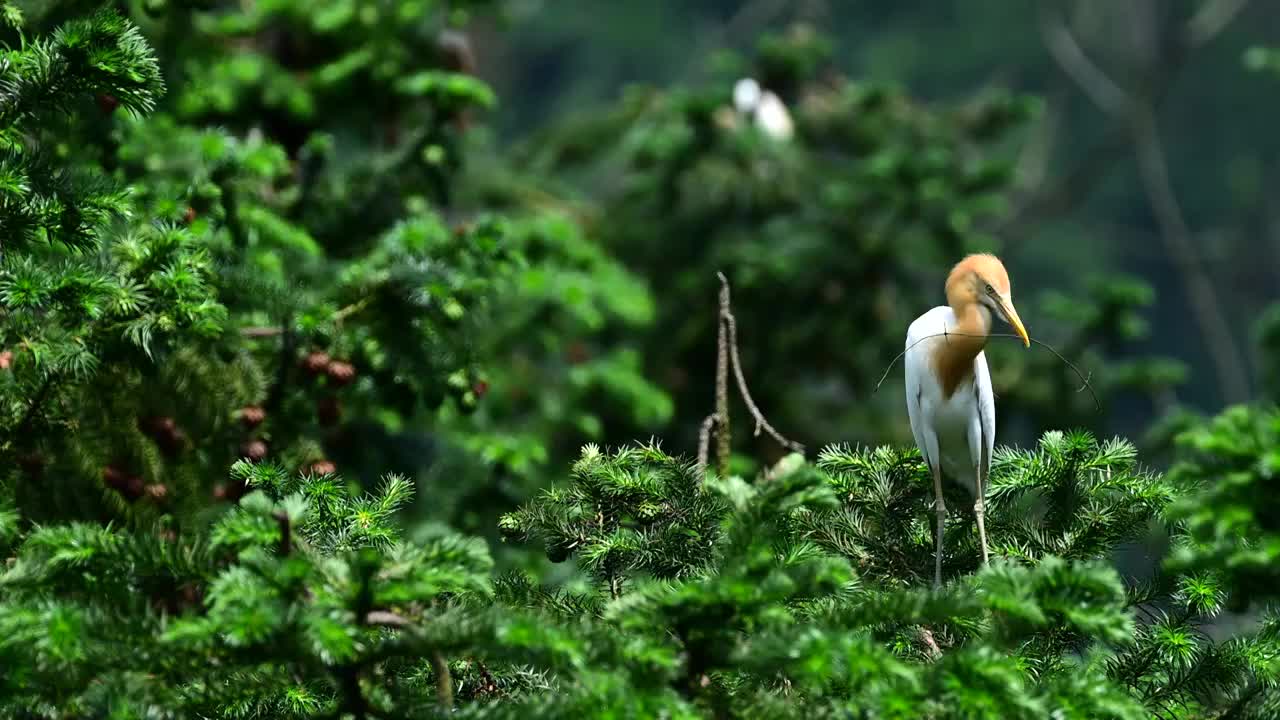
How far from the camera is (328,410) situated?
289 centimetres

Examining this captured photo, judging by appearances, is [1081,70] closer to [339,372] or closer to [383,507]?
[339,372]

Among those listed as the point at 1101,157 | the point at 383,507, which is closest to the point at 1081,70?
the point at 1101,157

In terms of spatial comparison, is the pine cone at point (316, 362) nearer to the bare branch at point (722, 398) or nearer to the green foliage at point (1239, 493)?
the bare branch at point (722, 398)

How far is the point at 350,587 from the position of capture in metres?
1.54

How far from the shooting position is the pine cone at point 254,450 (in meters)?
2.70

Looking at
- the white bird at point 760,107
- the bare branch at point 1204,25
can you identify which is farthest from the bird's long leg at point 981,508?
the bare branch at point 1204,25

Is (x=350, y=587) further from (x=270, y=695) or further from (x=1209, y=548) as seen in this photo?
(x=1209, y=548)

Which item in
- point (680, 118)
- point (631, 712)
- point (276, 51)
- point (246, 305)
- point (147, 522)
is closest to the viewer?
point (631, 712)

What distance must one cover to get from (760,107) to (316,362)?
359cm

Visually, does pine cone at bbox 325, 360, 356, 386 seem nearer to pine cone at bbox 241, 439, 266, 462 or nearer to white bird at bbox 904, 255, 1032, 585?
pine cone at bbox 241, 439, 266, 462

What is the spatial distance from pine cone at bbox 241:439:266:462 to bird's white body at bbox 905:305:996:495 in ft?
4.24

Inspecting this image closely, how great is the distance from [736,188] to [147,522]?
3.86 meters

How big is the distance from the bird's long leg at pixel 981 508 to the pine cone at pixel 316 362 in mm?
1380

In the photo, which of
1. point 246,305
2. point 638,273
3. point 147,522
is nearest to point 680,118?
point 638,273
